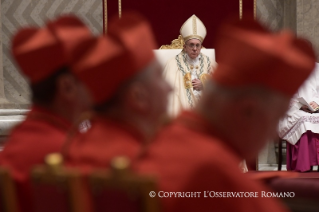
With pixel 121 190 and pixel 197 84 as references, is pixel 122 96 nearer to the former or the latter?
pixel 121 190

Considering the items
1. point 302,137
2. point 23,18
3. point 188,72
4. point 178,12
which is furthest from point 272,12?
point 23,18

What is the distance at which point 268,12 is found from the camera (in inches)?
391

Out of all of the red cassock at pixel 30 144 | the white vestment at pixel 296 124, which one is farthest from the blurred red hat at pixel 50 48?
the white vestment at pixel 296 124

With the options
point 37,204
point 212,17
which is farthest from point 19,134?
point 212,17

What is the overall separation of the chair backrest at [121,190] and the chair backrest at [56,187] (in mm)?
50

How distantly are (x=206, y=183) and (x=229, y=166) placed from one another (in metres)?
0.07

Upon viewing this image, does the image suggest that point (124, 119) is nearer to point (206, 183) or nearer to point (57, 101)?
point (206, 183)

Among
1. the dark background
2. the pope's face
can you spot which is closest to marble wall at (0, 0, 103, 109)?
the dark background

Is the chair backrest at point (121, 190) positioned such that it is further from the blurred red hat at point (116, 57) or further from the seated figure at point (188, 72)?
the seated figure at point (188, 72)

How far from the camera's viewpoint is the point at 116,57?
1815 mm

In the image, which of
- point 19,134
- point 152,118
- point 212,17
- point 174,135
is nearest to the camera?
point 174,135

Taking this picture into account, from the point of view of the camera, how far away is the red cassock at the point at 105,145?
1.77 metres

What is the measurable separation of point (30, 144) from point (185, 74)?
5.71m

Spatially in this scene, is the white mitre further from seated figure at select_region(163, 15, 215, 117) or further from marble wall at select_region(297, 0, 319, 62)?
marble wall at select_region(297, 0, 319, 62)
